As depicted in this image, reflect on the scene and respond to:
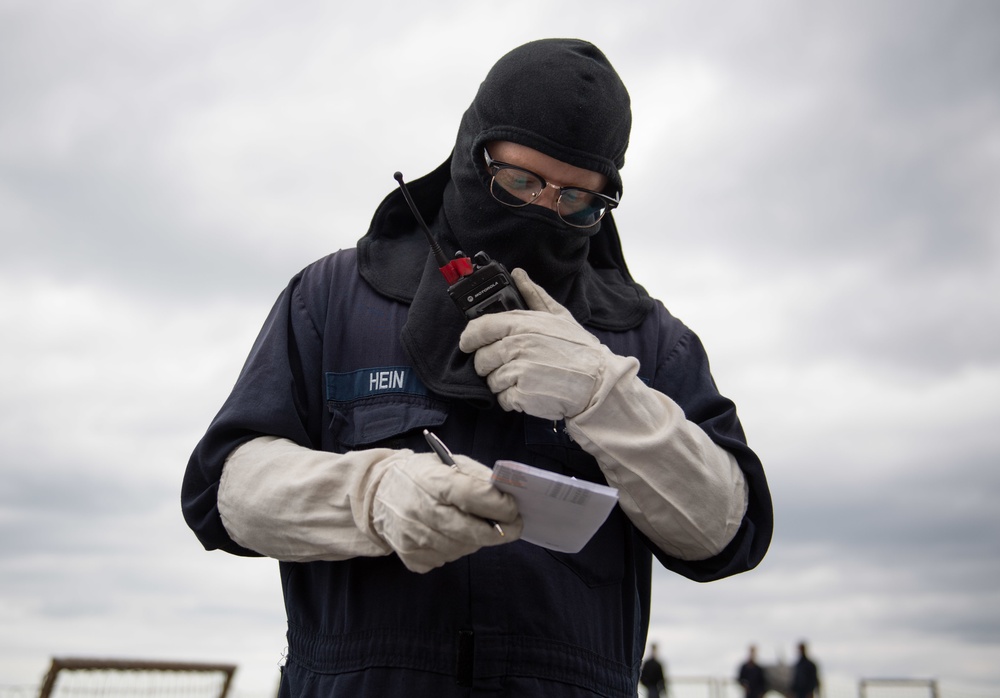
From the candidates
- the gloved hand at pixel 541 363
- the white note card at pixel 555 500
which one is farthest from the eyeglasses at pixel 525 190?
the white note card at pixel 555 500

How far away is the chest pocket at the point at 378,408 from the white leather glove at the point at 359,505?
0.55 ft

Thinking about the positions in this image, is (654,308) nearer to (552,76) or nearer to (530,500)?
(552,76)

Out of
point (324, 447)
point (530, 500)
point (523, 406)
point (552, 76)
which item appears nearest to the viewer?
point (530, 500)

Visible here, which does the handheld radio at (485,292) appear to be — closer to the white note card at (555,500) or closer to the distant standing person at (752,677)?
the white note card at (555,500)

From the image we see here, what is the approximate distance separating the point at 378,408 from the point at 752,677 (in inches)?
537

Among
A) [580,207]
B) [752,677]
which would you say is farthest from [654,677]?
[580,207]

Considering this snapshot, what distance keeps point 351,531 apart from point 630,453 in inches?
25.0

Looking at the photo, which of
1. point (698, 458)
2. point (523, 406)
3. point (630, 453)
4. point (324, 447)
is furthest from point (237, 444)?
point (698, 458)

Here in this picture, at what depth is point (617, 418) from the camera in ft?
7.07

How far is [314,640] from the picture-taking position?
A: 213 cm

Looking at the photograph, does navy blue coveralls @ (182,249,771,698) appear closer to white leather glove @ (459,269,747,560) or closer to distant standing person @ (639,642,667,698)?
white leather glove @ (459,269,747,560)

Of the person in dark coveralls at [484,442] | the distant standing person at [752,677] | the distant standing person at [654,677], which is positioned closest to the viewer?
the person in dark coveralls at [484,442]

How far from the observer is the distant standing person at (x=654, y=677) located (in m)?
13.2

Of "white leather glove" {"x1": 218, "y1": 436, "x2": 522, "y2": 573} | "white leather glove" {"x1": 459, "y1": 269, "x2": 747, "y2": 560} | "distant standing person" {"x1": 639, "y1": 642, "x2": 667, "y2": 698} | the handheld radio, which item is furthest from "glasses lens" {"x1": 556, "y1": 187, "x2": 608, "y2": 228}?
"distant standing person" {"x1": 639, "y1": 642, "x2": 667, "y2": 698}
